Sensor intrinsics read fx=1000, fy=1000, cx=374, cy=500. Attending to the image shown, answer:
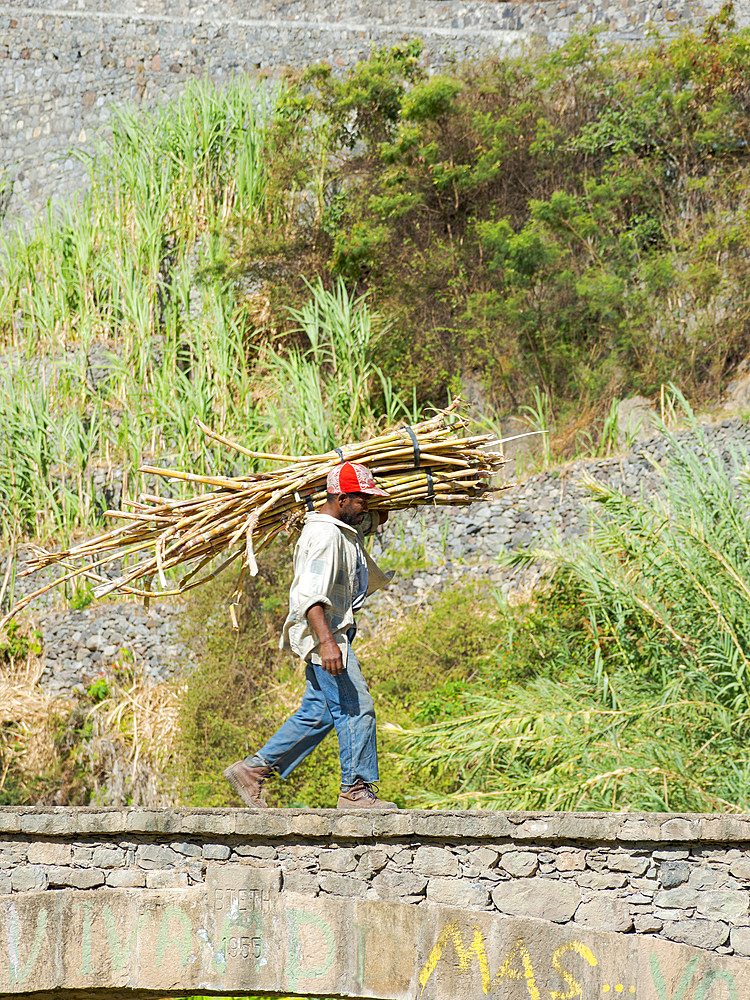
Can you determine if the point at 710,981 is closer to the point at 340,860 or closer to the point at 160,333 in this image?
the point at 340,860

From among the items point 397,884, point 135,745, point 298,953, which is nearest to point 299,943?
point 298,953

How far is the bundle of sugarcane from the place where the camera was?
4.45 meters

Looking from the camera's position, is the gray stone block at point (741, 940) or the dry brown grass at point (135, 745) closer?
the gray stone block at point (741, 940)

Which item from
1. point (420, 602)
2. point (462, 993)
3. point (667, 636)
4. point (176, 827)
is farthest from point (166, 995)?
point (420, 602)

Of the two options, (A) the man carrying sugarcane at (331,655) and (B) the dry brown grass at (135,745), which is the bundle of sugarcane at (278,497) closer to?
(A) the man carrying sugarcane at (331,655)

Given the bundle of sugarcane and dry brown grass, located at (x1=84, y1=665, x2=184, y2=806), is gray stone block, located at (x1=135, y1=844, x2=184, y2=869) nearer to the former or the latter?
the bundle of sugarcane

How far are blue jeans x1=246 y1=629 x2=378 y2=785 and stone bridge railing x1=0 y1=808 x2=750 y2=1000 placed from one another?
11.9 inches

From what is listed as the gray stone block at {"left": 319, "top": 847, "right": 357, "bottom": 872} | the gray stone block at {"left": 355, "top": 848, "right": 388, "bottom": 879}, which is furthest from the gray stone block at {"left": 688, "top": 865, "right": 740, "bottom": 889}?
the gray stone block at {"left": 319, "top": 847, "right": 357, "bottom": 872}

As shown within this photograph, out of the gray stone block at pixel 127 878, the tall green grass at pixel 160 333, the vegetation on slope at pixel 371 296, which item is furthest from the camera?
the tall green grass at pixel 160 333

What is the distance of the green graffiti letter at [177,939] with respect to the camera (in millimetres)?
3818

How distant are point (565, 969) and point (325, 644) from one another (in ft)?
4.74

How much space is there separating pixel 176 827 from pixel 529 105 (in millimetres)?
11376

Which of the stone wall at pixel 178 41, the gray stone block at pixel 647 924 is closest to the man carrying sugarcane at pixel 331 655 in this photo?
the gray stone block at pixel 647 924

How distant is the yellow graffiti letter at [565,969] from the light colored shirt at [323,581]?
1.37 meters
